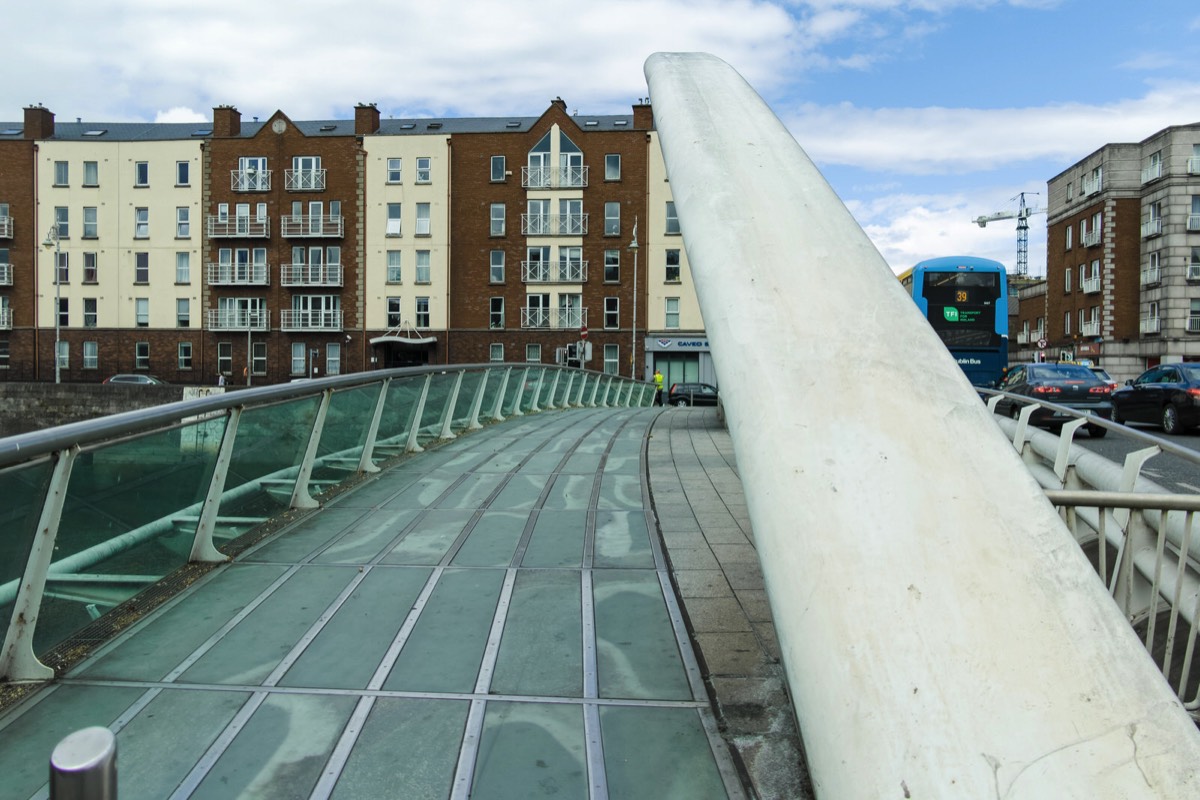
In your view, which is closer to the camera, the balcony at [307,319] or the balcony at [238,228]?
the balcony at [307,319]

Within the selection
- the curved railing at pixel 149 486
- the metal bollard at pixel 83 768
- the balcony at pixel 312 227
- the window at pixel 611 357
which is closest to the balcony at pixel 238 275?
the balcony at pixel 312 227

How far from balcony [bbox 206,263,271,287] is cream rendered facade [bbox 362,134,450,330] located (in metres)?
5.89

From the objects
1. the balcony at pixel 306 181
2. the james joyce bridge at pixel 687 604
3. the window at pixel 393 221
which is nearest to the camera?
the james joyce bridge at pixel 687 604

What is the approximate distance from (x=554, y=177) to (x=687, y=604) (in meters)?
48.6

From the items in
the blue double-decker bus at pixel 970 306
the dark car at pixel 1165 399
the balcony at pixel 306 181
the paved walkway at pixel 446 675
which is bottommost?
the paved walkway at pixel 446 675

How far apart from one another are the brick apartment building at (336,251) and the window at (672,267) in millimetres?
110

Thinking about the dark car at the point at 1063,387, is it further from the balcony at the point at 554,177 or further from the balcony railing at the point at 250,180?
the balcony railing at the point at 250,180

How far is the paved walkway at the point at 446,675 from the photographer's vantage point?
2.86 metres

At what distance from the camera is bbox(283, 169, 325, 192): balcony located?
5172 centimetres

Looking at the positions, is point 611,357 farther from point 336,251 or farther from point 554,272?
point 336,251

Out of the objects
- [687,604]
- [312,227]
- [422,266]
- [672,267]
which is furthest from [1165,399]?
[312,227]

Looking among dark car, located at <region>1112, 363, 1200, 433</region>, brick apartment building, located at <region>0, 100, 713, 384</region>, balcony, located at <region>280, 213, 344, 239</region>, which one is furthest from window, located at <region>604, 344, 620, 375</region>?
dark car, located at <region>1112, 363, 1200, 433</region>

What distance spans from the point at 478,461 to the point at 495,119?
168ft

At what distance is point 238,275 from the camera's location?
171ft
